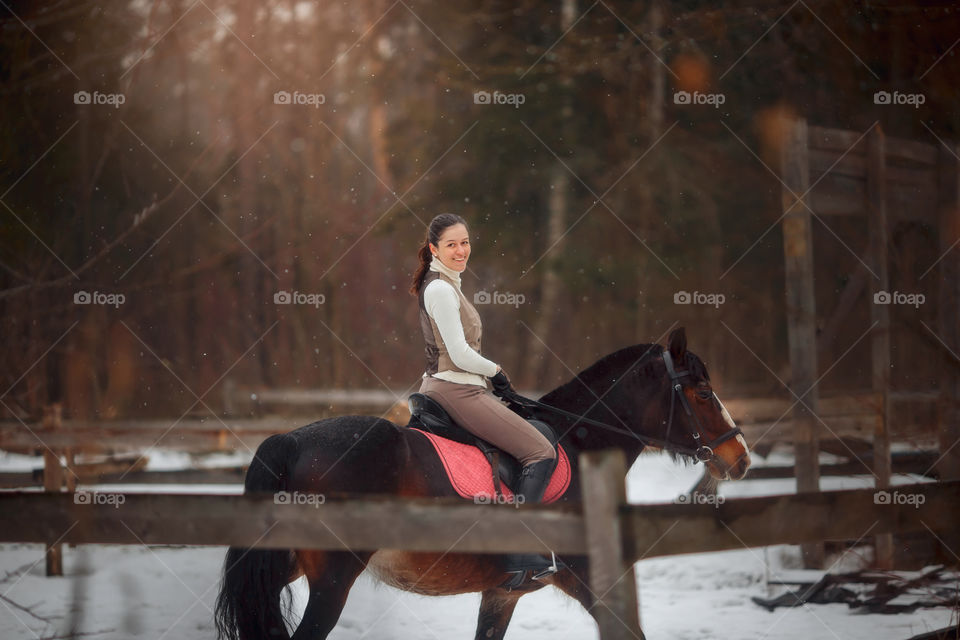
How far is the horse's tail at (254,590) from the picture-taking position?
3.96 meters

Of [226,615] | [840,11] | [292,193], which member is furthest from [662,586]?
[292,193]

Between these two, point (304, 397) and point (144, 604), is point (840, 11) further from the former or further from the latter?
point (304, 397)

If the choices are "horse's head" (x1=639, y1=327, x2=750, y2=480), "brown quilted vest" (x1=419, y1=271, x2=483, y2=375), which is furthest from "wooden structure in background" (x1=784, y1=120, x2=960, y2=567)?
"brown quilted vest" (x1=419, y1=271, x2=483, y2=375)

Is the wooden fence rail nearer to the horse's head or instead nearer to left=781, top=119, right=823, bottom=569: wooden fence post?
the horse's head

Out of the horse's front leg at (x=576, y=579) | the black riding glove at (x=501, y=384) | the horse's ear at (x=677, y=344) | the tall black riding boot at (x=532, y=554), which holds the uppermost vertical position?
the horse's ear at (x=677, y=344)

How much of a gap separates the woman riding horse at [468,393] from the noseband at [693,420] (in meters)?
0.82

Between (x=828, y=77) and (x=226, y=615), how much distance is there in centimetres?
1083

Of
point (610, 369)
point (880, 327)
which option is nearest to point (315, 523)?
point (610, 369)

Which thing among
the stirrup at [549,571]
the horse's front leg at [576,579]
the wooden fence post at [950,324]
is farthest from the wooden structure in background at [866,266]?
the stirrup at [549,571]

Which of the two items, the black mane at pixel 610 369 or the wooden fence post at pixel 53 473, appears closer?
the black mane at pixel 610 369

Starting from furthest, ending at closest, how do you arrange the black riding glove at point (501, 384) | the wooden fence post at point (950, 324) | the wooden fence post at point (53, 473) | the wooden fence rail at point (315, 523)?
the wooden fence post at point (53, 473)
the wooden fence post at point (950, 324)
the black riding glove at point (501, 384)
the wooden fence rail at point (315, 523)

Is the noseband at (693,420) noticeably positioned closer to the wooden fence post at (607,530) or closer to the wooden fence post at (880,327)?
the wooden fence post at (607,530)

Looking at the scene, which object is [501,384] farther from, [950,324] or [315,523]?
[950,324]

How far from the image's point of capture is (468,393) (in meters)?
4.70
